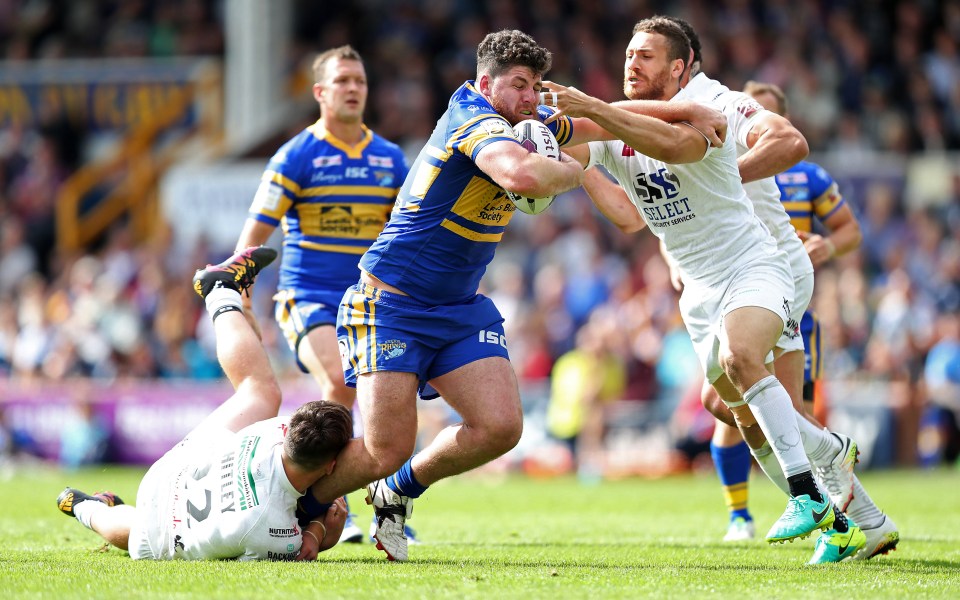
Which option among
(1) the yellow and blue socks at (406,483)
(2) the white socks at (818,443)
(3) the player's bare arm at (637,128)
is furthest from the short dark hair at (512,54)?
(2) the white socks at (818,443)

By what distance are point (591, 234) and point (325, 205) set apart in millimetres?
10522

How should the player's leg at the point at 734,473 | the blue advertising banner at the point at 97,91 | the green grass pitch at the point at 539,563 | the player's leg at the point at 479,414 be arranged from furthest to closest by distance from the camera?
the blue advertising banner at the point at 97,91 < the player's leg at the point at 734,473 < the player's leg at the point at 479,414 < the green grass pitch at the point at 539,563

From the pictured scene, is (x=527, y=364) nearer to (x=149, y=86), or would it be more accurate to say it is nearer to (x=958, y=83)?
(x=958, y=83)

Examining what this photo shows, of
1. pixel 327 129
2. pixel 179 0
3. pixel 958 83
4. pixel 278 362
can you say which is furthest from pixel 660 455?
pixel 179 0

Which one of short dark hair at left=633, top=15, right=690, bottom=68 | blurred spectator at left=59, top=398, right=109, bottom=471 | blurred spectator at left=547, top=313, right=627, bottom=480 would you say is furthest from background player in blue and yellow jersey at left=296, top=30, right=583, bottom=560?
blurred spectator at left=59, top=398, right=109, bottom=471

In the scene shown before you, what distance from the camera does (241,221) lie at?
866 inches

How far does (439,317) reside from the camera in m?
7.17

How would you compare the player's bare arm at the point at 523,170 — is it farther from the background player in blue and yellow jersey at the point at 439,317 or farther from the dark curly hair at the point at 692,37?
the dark curly hair at the point at 692,37

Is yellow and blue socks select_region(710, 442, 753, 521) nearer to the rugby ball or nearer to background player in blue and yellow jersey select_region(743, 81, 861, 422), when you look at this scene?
background player in blue and yellow jersey select_region(743, 81, 861, 422)

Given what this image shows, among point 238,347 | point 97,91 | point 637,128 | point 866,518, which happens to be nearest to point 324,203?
point 238,347

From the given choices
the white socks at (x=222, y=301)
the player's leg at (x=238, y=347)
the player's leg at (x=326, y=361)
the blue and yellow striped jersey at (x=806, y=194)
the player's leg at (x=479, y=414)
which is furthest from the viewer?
the blue and yellow striped jersey at (x=806, y=194)

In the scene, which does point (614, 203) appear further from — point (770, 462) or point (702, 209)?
point (770, 462)

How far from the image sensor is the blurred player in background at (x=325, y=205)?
9.02m

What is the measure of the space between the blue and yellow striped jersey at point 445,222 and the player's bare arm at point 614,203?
985mm
